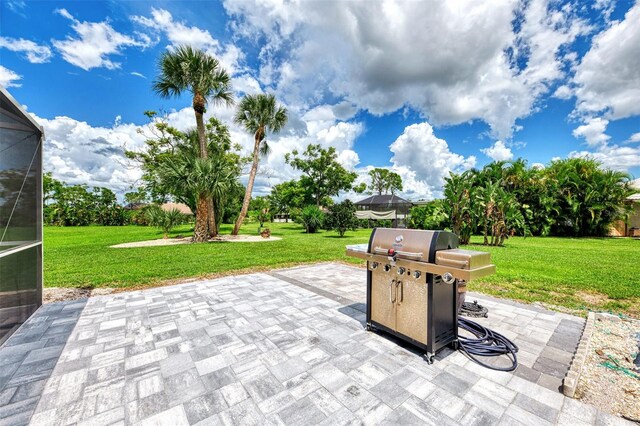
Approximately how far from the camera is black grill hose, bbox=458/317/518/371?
232cm

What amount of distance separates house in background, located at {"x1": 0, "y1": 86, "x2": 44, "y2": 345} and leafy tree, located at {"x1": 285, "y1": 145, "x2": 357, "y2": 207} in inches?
1044

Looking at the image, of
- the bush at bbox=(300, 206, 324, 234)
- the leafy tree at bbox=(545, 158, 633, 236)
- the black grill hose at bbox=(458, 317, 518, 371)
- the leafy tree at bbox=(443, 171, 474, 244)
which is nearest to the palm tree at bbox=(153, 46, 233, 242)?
the bush at bbox=(300, 206, 324, 234)

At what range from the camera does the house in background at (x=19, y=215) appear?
267cm

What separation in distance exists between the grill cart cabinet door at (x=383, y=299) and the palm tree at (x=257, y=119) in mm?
13838

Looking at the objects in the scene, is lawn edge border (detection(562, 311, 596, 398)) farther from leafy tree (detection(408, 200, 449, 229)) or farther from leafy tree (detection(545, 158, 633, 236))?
leafy tree (detection(545, 158, 633, 236))

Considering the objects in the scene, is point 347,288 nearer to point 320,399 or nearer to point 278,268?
point 278,268

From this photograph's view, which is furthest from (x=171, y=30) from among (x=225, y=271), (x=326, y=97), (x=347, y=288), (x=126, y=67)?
(x=347, y=288)

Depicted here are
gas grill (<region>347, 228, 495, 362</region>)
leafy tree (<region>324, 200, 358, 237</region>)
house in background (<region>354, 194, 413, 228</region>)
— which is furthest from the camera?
house in background (<region>354, 194, 413, 228</region>)

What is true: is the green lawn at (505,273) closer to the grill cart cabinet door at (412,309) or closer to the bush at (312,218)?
the grill cart cabinet door at (412,309)

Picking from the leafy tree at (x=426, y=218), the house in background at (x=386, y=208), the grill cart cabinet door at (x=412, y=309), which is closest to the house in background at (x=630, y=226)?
the leafy tree at (x=426, y=218)

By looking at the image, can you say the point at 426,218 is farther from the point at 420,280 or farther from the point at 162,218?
the point at 162,218

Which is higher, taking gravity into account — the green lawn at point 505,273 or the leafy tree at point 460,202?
the leafy tree at point 460,202

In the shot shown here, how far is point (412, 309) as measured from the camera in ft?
7.83

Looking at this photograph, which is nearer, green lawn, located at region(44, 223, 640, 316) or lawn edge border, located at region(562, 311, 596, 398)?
lawn edge border, located at region(562, 311, 596, 398)
